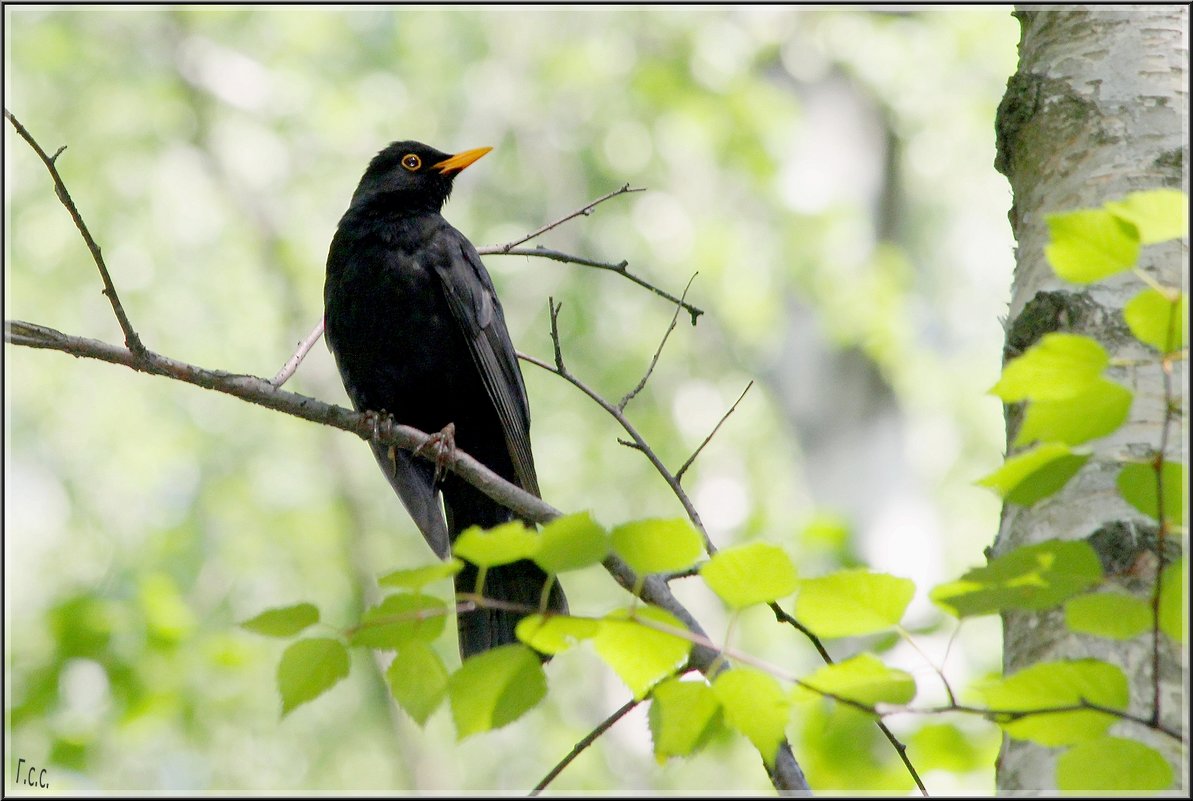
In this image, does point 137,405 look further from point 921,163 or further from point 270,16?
point 921,163

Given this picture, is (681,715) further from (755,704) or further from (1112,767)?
(1112,767)

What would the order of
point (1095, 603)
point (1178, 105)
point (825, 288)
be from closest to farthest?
point (1095, 603) < point (1178, 105) < point (825, 288)

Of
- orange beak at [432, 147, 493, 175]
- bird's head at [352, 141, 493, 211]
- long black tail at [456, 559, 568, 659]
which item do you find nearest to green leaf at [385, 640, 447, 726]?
long black tail at [456, 559, 568, 659]

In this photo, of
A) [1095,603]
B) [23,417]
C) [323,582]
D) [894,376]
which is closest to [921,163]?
[894,376]

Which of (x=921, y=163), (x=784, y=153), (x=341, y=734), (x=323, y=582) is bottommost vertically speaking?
(x=341, y=734)

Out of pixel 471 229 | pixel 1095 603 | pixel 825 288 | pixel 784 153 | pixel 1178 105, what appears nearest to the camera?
pixel 1095 603

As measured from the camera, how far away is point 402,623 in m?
1.38

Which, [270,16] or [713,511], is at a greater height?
[270,16]

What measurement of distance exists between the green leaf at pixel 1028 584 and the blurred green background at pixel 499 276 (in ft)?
28.2

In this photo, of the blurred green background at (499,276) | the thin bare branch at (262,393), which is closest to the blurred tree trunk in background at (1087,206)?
the thin bare branch at (262,393)

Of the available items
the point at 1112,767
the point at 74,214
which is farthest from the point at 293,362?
the point at 1112,767

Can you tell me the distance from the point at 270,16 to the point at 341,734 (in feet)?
27.1

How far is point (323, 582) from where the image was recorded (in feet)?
40.5

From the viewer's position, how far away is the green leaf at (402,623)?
1.37 metres
